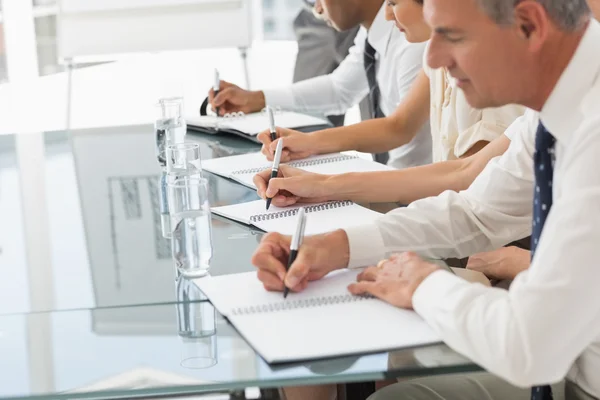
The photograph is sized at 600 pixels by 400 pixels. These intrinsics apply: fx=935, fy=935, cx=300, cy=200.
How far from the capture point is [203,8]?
17.7ft

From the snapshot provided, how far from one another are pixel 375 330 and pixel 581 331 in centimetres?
25

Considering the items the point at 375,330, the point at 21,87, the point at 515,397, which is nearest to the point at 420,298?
the point at 375,330

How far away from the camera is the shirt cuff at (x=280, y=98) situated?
9.77ft

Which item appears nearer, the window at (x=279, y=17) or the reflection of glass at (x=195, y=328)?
the reflection of glass at (x=195, y=328)

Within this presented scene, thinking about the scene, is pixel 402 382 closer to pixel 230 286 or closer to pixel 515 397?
pixel 515 397

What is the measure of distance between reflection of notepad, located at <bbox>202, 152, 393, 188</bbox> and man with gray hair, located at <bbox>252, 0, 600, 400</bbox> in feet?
1.78

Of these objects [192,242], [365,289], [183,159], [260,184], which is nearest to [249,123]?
[183,159]

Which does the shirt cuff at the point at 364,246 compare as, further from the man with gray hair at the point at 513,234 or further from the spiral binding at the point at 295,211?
the spiral binding at the point at 295,211

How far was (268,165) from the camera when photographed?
7.23 feet

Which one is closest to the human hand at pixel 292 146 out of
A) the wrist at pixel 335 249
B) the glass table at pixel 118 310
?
the glass table at pixel 118 310

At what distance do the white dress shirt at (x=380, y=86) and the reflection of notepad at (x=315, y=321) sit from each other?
120cm

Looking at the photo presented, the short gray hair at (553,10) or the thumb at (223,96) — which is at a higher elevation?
the short gray hair at (553,10)


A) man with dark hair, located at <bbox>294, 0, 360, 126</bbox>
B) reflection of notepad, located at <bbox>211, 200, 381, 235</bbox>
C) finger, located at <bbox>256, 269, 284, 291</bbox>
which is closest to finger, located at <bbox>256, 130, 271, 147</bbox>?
reflection of notepad, located at <bbox>211, 200, 381, 235</bbox>

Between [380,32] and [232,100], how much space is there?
49cm
